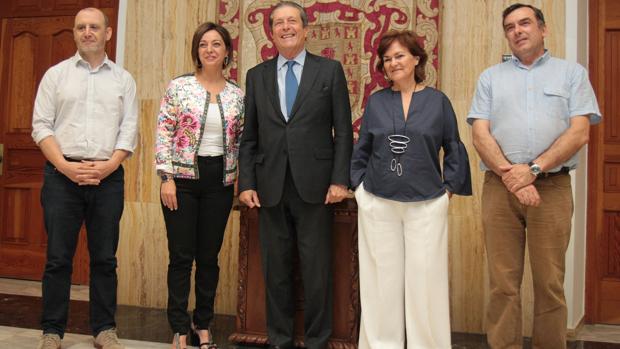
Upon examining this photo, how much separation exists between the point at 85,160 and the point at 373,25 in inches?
76.2

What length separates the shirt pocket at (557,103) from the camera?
2500 mm

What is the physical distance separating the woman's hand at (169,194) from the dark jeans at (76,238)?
304 millimetres

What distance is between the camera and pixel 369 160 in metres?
2.60

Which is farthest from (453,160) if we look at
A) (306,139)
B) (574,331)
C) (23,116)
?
(23,116)

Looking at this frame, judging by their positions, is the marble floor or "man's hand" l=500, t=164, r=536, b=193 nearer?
"man's hand" l=500, t=164, r=536, b=193

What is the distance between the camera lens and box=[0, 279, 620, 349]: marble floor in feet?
9.89

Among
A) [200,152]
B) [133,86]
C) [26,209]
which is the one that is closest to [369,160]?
[200,152]

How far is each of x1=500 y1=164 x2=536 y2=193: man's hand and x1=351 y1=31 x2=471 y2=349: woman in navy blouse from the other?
180mm

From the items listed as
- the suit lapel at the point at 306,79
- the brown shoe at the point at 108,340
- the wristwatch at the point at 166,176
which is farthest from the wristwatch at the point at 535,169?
the brown shoe at the point at 108,340

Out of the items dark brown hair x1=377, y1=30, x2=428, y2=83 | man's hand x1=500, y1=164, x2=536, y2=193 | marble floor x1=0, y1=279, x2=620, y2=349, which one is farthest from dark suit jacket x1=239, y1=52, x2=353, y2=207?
marble floor x1=0, y1=279, x2=620, y2=349

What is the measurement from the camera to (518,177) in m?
2.45

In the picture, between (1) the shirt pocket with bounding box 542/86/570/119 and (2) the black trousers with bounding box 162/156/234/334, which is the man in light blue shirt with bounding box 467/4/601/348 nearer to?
(1) the shirt pocket with bounding box 542/86/570/119

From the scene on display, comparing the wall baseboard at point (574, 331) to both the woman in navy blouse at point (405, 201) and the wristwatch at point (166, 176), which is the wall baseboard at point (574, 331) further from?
the wristwatch at point (166, 176)

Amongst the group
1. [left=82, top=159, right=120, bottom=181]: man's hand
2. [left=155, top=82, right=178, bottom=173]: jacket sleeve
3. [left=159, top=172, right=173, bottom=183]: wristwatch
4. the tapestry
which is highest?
the tapestry
